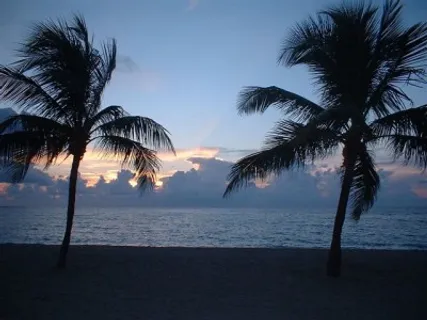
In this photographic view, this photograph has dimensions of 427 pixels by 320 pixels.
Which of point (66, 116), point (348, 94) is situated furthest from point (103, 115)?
point (348, 94)

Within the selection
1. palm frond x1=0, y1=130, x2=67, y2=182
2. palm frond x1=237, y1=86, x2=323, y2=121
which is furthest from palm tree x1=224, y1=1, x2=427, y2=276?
palm frond x1=0, y1=130, x2=67, y2=182

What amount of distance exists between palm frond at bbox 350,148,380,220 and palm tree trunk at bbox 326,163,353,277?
89 centimetres

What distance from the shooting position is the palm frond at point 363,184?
1050 cm

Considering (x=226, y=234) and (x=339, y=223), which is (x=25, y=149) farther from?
(x=226, y=234)

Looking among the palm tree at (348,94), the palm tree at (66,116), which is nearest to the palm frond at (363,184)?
the palm tree at (348,94)

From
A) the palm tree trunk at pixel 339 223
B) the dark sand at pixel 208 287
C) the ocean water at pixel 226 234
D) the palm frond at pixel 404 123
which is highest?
the palm frond at pixel 404 123

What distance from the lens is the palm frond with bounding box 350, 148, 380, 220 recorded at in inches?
413

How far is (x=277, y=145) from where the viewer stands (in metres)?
8.25

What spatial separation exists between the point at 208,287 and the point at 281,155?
3.74 m

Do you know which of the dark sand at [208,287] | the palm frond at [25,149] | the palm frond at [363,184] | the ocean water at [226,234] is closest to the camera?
the dark sand at [208,287]

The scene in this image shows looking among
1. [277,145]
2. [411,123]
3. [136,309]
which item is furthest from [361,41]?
[136,309]

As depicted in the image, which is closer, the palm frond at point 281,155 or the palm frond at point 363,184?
the palm frond at point 281,155

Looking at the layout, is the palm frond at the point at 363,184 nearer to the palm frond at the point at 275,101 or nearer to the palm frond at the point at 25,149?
the palm frond at the point at 275,101

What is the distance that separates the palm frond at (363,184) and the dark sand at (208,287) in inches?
76.1
